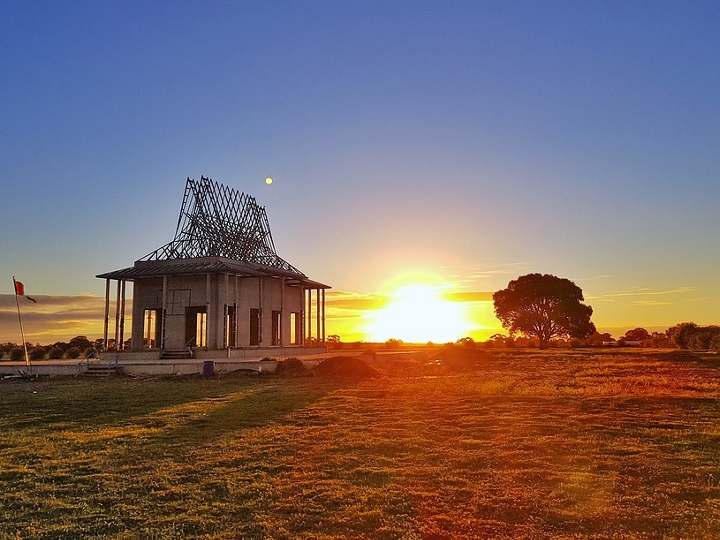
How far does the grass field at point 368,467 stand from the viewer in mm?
5727

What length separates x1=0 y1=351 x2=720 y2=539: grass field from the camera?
573 centimetres

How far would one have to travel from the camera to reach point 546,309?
5731 centimetres

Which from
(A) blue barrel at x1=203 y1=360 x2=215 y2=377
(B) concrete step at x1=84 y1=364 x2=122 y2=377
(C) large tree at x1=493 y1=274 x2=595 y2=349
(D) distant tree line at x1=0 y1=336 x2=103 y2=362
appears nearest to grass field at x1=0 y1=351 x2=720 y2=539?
(A) blue barrel at x1=203 y1=360 x2=215 y2=377

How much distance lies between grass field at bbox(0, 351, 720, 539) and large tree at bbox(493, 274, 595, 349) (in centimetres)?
4276

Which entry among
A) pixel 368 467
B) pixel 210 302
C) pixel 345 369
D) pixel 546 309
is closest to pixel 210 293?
pixel 210 302

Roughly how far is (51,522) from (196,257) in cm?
2616

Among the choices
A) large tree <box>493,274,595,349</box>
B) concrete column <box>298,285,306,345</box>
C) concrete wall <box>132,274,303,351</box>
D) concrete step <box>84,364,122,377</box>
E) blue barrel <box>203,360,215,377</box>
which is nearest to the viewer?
blue barrel <box>203,360,215,377</box>

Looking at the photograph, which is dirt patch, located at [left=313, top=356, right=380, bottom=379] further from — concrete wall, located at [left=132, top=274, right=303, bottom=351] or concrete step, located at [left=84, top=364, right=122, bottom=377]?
concrete step, located at [left=84, top=364, right=122, bottom=377]

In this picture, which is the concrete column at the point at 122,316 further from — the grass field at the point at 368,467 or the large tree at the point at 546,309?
the large tree at the point at 546,309

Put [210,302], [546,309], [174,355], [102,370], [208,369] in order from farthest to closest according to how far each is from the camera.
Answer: [546,309]
[210,302]
[174,355]
[102,370]
[208,369]

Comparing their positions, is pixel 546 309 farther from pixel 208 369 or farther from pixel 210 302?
pixel 208 369

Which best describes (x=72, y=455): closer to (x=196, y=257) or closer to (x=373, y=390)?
(x=373, y=390)

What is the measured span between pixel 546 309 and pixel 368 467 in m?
52.8

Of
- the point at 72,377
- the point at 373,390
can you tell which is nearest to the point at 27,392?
the point at 72,377
